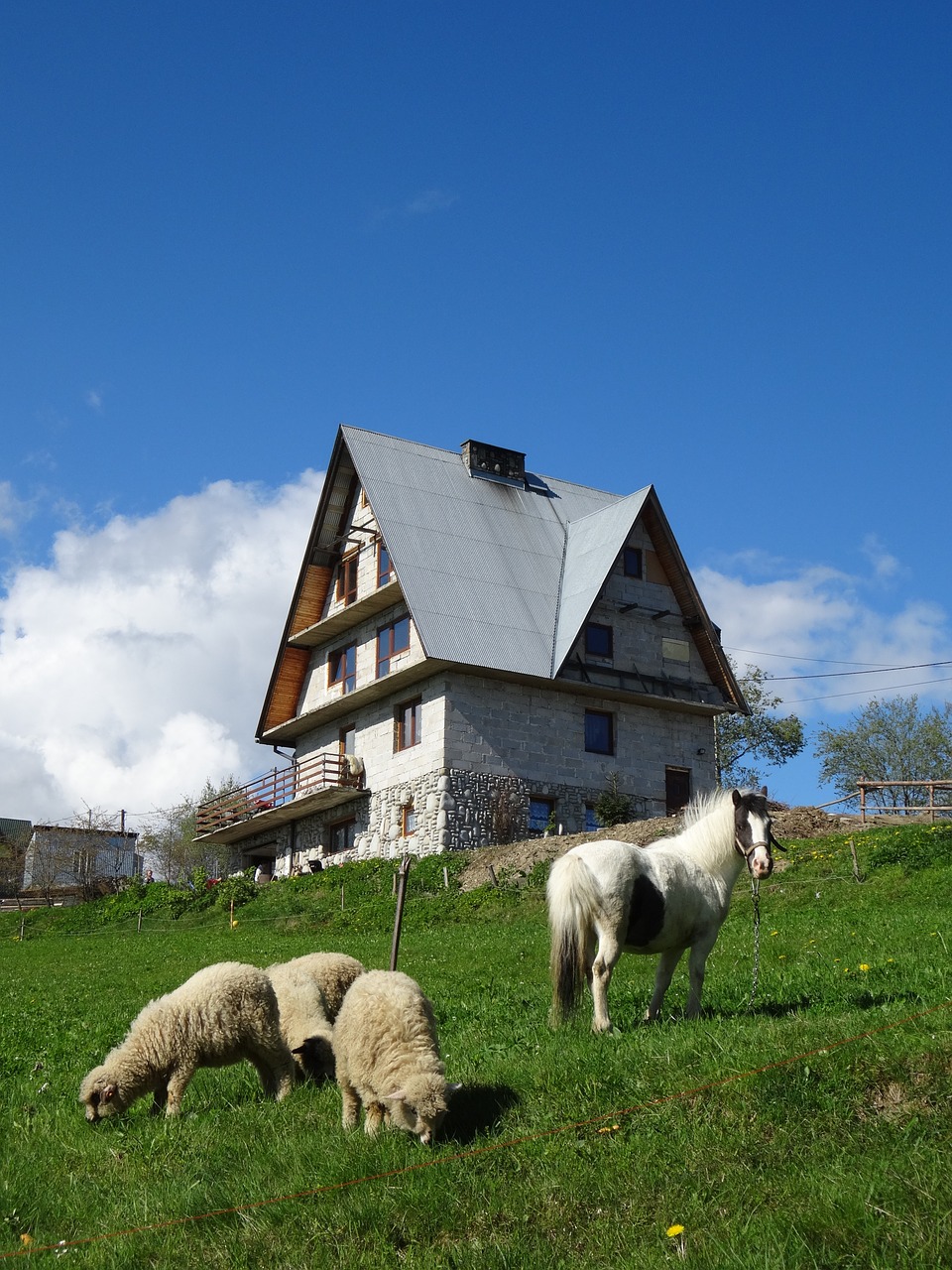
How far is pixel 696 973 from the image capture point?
11594 mm

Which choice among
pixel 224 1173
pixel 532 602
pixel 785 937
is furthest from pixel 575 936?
pixel 532 602

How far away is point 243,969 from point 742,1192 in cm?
512

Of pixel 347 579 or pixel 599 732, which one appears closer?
pixel 599 732

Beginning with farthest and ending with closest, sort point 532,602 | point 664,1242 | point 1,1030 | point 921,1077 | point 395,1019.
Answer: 1. point 532,602
2. point 1,1030
3. point 395,1019
4. point 921,1077
5. point 664,1242

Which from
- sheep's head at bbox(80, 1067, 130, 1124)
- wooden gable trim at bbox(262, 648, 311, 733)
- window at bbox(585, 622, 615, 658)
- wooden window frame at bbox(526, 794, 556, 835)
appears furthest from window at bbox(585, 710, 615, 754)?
sheep's head at bbox(80, 1067, 130, 1124)

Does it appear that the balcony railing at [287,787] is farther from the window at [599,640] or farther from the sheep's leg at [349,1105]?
the sheep's leg at [349,1105]

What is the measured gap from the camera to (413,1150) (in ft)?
27.7

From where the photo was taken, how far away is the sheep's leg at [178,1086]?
1049cm

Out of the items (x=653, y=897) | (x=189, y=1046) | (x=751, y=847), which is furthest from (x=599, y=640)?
(x=189, y=1046)

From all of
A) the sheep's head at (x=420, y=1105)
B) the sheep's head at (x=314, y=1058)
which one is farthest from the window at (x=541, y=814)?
the sheep's head at (x=420, y=1105)

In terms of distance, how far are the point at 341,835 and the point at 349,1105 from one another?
32.6 m

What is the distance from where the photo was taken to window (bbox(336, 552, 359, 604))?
42.7 metres

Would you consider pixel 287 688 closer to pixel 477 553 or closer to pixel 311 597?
pixel 311 597

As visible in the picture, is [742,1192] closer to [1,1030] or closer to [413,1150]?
[413,1150]
